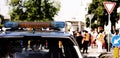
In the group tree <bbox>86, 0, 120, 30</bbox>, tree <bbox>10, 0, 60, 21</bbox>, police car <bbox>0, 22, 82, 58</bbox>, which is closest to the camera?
police car <bbox>0, 22, 82, 58</bbox>

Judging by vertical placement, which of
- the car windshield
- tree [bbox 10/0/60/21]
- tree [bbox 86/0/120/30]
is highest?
the car windshield

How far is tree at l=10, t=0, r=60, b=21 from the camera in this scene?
57.3 metres

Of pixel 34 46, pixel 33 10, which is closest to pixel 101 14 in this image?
pixel 33 10

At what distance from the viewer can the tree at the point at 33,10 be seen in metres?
57.3

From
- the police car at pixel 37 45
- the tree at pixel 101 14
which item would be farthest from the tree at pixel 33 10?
the police car at pixel 37 45

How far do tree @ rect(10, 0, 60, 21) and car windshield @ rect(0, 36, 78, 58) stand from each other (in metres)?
49.2

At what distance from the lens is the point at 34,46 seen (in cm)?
730

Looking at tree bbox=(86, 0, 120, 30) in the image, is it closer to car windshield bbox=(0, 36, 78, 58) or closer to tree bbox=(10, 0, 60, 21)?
tree bbox=(10, 0, 60, 21)

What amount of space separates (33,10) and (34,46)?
49571 millimetres

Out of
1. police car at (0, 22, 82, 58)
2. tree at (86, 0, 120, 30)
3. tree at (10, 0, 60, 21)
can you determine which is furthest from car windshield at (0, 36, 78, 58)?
tree at (86, 0, 120, 30)

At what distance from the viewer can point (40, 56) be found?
24.6 ft

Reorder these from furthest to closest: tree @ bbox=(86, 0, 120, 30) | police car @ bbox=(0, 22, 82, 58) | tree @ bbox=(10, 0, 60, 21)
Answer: tree @ bbox=(86, 0, 120, 30)
tree @ bbox=(10, 0, 60, 21)
police car @ bbox=(0, 22, 82, 58)

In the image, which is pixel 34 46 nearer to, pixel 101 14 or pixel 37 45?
pixel 37 45

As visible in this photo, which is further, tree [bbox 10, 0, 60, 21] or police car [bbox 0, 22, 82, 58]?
tree [bbox 10, 0, 60, 21]
